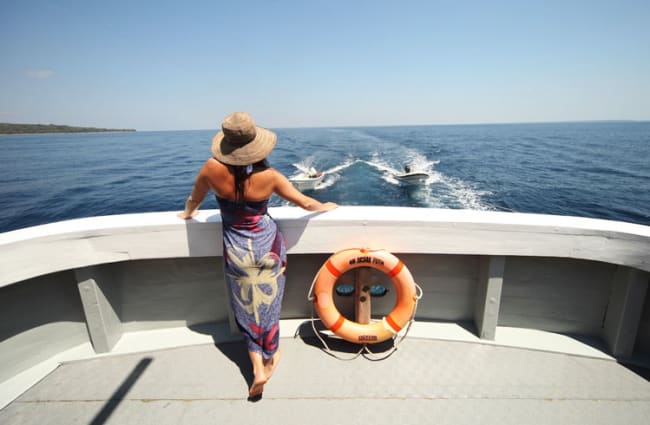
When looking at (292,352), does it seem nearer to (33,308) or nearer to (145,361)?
(145,361)

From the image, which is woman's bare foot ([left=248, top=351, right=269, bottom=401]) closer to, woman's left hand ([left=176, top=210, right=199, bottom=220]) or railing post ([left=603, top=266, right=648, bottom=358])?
woman's left hand ([left=176, top=210, right=199, bottom=220])

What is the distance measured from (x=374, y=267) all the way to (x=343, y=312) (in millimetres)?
621

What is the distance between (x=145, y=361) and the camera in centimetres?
186

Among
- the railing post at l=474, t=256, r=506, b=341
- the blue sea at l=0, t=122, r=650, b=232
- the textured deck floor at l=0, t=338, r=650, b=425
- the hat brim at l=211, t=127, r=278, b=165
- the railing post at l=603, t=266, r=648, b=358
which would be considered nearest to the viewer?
the hat brim at l=211, t=127, r=278, b=165

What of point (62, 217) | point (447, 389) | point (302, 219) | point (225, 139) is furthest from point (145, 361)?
point (62, 217)

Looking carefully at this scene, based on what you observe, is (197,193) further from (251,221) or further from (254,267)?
(254,267)

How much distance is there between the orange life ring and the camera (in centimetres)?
175

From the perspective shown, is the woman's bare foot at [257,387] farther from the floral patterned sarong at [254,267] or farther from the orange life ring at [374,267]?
the orange life ring at [374,267]

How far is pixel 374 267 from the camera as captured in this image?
1.75 metres

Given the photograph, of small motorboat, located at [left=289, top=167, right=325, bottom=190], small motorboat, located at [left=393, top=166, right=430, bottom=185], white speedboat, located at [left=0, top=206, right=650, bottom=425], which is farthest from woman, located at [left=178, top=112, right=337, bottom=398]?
small motorboat, located at [left=393, top=166, right=430, bottom=185]

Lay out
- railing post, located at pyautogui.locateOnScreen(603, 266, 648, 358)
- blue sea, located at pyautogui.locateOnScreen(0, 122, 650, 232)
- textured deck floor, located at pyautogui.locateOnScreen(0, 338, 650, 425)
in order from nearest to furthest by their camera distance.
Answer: textured deck floor, located at pyautogui.locateOnScreen(0, 338, 650, 425), railing post, located at pyautogui.locateOnScreen(603, 266, 648, 358), blue sea, located at pyautogui.locateOnScreen(0, 122, 650, 232)

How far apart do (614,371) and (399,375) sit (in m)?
1.26

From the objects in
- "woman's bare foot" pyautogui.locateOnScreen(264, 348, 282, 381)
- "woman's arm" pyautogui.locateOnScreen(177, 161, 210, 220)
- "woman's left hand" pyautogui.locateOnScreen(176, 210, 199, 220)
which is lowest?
"woman's bare foot" pyautogui.locateOnScreen(264, 348, 282, 381)

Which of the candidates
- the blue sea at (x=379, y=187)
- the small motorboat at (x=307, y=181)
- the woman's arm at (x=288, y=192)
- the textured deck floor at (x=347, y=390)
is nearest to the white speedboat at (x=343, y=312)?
the textured deck floor at (x=347, y=390)
